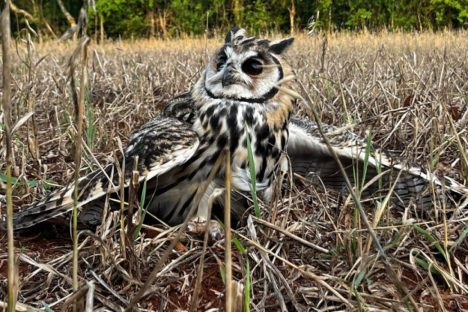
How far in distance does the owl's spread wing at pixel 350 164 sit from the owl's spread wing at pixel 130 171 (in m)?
0.60

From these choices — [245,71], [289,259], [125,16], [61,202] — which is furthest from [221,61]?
[125,16]

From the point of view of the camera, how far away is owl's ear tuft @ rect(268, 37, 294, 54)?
10.2 ft

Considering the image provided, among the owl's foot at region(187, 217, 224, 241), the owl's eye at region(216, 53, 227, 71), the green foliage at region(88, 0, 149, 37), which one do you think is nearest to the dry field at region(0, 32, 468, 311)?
the owl's foot at region(187, 217, 224, 241)

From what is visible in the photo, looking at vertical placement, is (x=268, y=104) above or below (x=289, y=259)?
above

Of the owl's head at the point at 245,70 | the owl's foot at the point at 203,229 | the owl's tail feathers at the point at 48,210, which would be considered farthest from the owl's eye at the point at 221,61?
the owl's tail feathers at the point at 48,210

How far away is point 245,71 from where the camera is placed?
3.01 meters

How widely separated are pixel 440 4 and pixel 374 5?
8.60 feet

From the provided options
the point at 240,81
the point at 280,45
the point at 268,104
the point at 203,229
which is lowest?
the point at 203,229

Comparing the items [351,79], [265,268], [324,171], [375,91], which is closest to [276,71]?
[324,171]

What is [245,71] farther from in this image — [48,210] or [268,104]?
[48,210]

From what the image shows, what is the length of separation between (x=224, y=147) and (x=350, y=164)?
796 millimetres

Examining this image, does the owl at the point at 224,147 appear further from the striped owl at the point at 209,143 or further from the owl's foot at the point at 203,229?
the owl's foot at the point at 203,229

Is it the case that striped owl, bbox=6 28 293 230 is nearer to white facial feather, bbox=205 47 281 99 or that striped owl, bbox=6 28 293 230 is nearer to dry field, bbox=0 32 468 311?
white facial feather, bbox=205 47 281 99

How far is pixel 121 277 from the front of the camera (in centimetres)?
214
